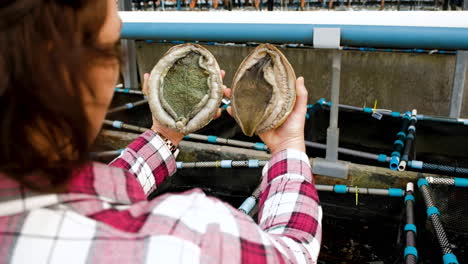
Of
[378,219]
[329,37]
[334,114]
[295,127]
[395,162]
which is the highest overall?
[329,37]

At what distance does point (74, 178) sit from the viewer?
491 mm

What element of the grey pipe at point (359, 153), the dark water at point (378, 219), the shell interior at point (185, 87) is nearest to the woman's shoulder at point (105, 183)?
the shell interior at point (185, 87)

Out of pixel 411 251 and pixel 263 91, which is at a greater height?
pixel 263 91

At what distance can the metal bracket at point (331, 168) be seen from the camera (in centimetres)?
174

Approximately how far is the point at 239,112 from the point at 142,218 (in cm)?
55

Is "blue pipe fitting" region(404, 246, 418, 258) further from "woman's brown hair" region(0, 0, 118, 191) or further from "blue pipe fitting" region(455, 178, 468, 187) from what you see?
"woman's brown hair" region(0, 0, 118, 191)

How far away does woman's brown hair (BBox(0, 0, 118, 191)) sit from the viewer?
1.27ft

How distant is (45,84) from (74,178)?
0.13 m

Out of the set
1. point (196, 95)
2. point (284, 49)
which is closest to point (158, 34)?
point (196, 95)

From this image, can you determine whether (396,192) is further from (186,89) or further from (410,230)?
(186,89)

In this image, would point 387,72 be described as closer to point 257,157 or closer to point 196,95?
point 257,157

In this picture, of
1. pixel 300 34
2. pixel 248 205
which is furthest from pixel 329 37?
A: pixel 248 205

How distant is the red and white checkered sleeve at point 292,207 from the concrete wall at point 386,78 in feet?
11.2

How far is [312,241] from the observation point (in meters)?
0.75
